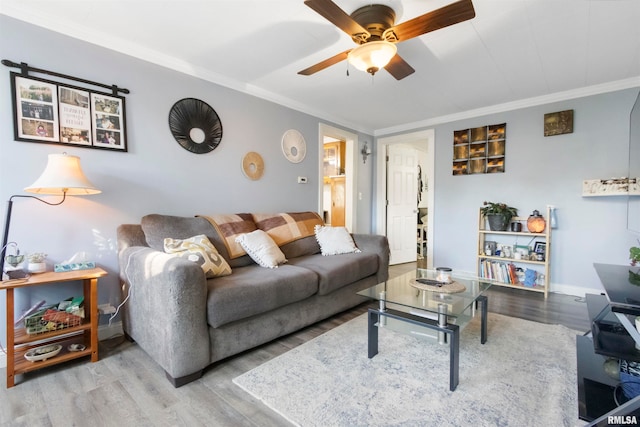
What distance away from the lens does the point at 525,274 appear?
347cm

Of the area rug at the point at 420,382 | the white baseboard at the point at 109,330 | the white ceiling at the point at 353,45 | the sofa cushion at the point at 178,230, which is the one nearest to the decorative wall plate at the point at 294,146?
the white ceiling at the point at 353,45

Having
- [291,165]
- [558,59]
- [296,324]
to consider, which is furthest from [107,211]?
[558,59]

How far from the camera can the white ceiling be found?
1.88 metres

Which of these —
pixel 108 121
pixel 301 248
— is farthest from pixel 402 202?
pixel 108 121

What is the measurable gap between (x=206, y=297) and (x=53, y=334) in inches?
37.4

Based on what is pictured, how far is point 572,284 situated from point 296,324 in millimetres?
3292

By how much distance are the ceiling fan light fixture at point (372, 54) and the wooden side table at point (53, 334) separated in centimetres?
213

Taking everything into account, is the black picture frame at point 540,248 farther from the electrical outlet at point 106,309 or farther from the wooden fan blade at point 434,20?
the electrical outlet at point 106,309

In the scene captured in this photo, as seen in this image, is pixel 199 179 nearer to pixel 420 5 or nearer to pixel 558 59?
pixel 420 5

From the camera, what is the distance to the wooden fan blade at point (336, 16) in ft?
4.76

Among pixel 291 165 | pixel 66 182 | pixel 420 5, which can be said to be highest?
pixel 420 5

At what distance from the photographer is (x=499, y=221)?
143 inches

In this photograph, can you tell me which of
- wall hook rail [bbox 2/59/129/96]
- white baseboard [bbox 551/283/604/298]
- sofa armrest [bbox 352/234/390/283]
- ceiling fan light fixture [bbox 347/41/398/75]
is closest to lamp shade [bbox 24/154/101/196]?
wall hook rail [bbox 2/59/129/96]

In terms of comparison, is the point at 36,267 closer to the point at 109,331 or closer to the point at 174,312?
the point at 109,331
